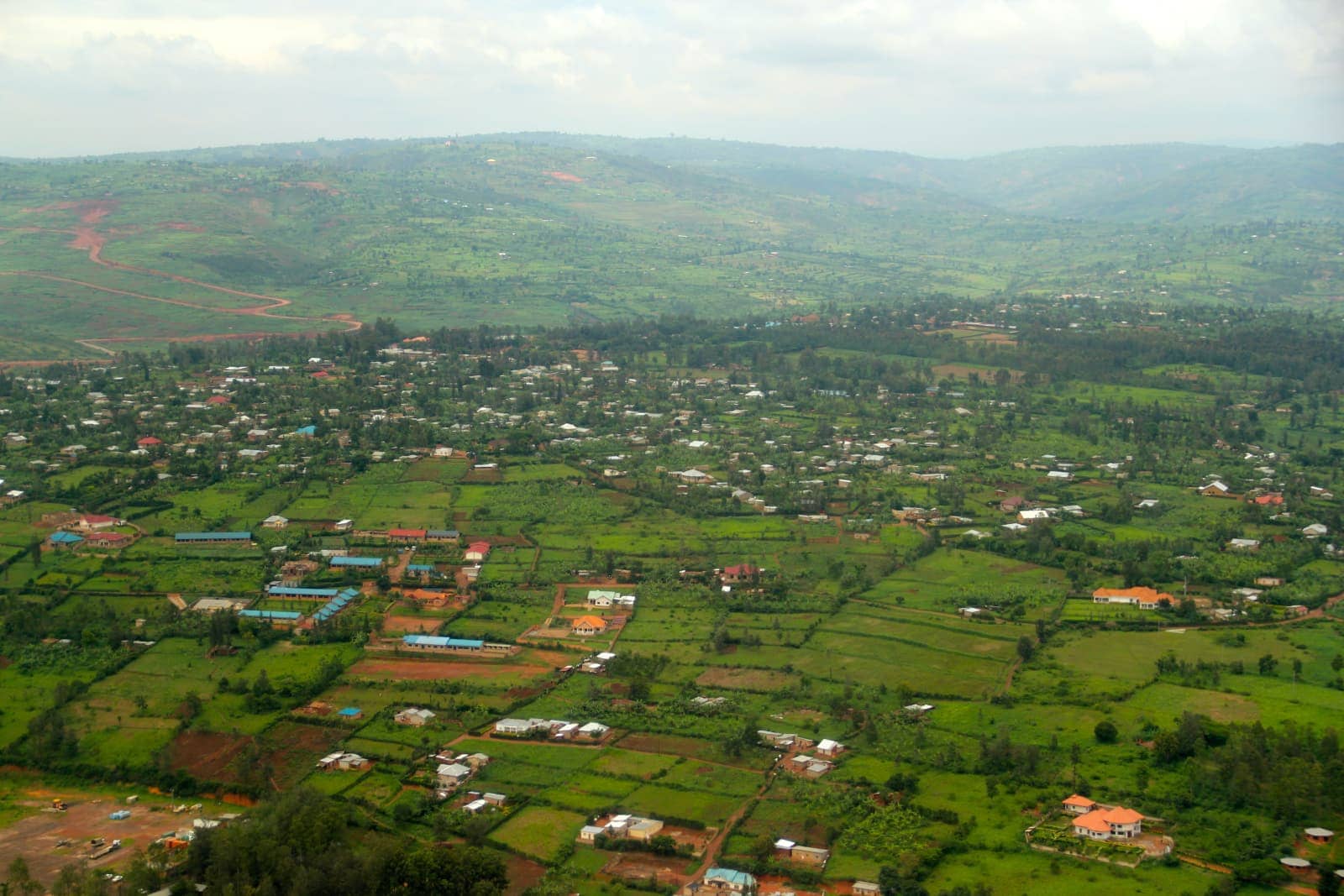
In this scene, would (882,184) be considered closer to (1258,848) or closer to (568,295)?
(568,295)

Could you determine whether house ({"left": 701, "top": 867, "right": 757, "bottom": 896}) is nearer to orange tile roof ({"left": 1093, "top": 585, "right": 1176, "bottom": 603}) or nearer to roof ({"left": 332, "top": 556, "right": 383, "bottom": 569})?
orange tile roof ({"left": 1093, "top": 585, "right": 1176, "bottom": 603})

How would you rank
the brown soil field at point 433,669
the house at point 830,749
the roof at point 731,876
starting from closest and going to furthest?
1. the roof at point 731,876
2. the house at point 830,749
3. the brown soil field at point 433,669

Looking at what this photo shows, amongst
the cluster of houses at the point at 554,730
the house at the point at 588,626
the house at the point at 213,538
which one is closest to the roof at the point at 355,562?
the house at the point at 213,538

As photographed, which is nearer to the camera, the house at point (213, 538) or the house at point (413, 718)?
the house at point (413, 718)

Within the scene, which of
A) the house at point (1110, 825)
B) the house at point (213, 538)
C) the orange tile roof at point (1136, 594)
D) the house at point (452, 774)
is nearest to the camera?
the house at point (1110, 825)

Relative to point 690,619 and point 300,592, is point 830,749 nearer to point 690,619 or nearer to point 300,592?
point 690,619

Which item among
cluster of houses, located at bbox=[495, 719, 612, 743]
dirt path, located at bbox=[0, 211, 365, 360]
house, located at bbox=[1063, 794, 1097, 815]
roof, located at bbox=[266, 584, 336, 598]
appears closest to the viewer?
house, located at bbox=[1063, 794, 1097, 815]

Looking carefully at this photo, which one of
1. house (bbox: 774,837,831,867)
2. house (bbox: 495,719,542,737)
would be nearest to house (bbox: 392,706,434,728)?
house (bbox: 495,719,542,737)

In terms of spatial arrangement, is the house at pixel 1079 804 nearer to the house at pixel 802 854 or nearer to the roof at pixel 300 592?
the house at pixel 802 854

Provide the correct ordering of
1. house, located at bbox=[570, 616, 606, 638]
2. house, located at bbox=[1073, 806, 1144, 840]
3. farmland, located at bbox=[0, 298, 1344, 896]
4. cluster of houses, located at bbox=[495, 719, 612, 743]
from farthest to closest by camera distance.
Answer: house, located at bbox=[570, 616, 606, 638] → cluster of houses, located at bbox=[495, 719, 612, 743] → farmland, located at bbox=[0, 298, 1344, 896] → house, located at bbox=[1073, 806, 1144, 840]
